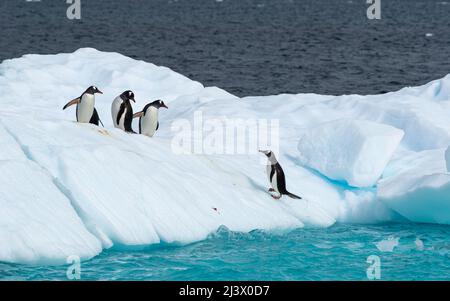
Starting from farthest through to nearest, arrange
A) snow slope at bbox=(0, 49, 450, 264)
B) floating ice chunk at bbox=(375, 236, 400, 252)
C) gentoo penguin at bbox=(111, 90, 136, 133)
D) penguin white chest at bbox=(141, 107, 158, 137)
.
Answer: penguin white chest at bbox=(141, 107, 158, 137)
gentoo penguin at bbox=(111, 90, 136, 133)
floating ice chunk at bbox=(375, 236, 400, 252)
snow slope at bbox=(0, 49, 450, 264)

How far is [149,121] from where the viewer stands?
50.6 feet

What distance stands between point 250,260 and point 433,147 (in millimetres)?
6125

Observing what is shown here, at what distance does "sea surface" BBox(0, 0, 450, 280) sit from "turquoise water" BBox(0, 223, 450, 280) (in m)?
0.01

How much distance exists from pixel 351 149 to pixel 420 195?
1660mm

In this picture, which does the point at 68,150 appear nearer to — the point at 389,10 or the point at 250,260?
the point at 250,260

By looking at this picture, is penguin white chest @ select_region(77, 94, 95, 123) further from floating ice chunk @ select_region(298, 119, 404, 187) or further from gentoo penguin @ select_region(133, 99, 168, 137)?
floating ice chunk @ select_region(298, 119, 404, 187)

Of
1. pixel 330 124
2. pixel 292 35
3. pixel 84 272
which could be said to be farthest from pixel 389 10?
pixel 84 272

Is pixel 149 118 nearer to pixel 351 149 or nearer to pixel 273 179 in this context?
pixel 273 179

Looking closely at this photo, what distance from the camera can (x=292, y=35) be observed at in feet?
207

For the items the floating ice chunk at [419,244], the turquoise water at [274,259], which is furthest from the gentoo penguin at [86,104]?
the floating ice chunk at [419,244]

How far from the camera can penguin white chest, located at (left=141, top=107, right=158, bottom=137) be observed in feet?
50.4

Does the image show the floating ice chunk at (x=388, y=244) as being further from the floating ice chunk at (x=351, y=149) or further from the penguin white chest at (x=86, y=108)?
the penguin white chest at (x=86, y=108)

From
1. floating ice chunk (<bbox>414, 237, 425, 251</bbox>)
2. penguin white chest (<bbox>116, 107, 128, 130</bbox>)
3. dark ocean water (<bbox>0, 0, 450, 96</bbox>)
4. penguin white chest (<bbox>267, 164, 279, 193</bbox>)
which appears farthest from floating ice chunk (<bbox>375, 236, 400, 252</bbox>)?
dark ocean water (<bbox>0, 0, 450, 96</bbox>)

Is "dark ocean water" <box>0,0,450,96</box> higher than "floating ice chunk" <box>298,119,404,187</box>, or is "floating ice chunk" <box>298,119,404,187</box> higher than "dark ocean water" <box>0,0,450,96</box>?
"dark ocean water" <box>0,0,450,96</box>
